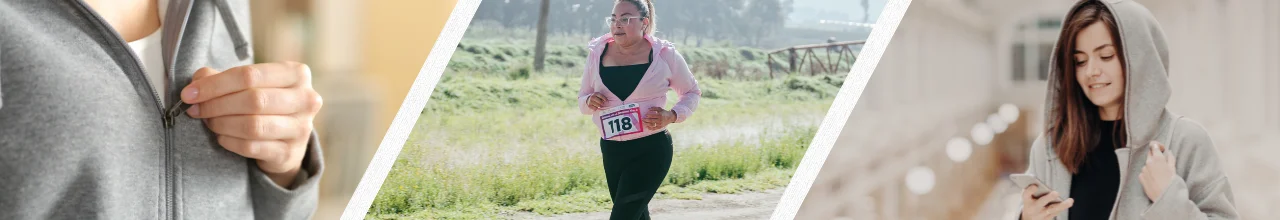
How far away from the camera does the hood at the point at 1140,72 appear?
1.95 meters

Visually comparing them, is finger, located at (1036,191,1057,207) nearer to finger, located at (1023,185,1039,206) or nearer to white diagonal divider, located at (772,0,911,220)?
finger, located at (1023,185,1039,206)

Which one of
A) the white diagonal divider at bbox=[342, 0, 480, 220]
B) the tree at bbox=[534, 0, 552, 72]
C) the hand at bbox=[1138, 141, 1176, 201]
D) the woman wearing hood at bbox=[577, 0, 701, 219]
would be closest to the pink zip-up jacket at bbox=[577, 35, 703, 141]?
the woman wearing hood at bbox=[577, 0, 701, 219]

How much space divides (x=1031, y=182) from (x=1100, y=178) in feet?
0.49

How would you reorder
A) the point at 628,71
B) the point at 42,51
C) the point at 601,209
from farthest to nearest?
1. the point at 601,209
2. the point at 628,71
3. the point at 42,51

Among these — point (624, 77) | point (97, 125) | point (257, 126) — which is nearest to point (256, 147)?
point (257, 126)

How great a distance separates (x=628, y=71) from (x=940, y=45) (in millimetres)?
813

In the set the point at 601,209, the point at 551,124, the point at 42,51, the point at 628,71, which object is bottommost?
the point at 601,209

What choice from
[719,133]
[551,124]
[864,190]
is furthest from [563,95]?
[864,190]

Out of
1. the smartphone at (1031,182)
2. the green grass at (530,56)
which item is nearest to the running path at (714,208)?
the green grass at (530,56)

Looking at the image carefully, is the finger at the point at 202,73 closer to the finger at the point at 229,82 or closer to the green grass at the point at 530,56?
the finger at the point at 229,82

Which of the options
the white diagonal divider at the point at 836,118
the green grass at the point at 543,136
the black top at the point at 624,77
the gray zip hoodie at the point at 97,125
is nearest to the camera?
the gray zip hoodie at the point at 97,125

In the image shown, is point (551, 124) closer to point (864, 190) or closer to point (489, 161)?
point (489, 161)

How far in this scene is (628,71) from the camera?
2051 millimetres

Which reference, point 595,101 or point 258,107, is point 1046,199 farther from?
point 258,107
